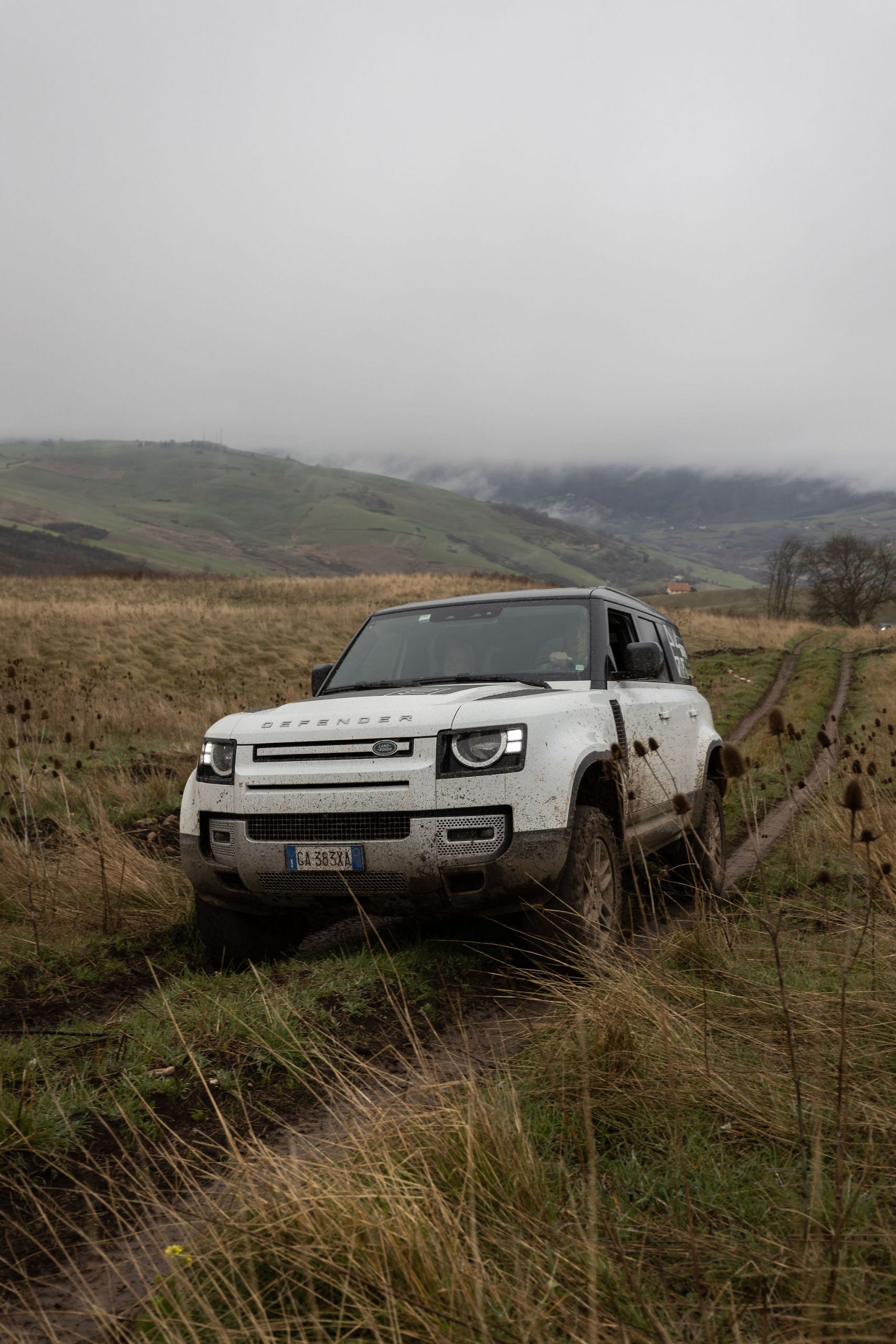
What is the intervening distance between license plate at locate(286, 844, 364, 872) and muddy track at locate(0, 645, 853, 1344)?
2.76ft

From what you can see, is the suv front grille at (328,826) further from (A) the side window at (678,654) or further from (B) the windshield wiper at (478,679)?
(A) the side window at (678,654)

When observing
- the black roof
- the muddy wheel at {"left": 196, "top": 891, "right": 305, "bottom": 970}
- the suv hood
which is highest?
the black roof

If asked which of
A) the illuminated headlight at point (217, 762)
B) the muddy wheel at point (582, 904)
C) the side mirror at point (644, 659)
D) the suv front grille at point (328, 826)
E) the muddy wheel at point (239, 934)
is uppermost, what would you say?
the side mirror at point (644, 659)

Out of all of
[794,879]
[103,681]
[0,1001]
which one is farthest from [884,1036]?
[103,681]

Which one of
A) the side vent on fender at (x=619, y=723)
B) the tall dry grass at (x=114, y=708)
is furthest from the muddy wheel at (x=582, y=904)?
the tall dry grass at (x=114, y=708)

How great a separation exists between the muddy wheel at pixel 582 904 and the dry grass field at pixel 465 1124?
168mm

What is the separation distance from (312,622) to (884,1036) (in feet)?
89.0

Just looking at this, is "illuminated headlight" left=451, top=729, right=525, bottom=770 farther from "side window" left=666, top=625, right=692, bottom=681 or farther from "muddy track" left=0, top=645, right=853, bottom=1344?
"side window" left=666, top=625, right=692, bottom=681

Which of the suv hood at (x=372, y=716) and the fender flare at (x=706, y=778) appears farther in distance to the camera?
the fender flare at (x=706, y=778)

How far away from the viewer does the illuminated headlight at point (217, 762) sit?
4.68 meters

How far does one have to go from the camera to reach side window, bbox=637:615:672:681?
22.6 feet

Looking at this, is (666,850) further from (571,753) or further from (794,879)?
(571,753)

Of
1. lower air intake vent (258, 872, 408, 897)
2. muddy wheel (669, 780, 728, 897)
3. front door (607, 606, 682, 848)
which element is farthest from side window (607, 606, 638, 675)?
lower air intake vent (258, 872, 408, 897)

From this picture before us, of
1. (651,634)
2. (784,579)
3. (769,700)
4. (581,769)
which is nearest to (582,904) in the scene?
(581,769)
